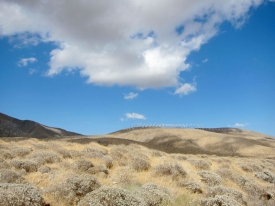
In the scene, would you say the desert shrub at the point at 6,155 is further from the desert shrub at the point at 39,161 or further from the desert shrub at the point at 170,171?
the desert shrub at the point at 170,171

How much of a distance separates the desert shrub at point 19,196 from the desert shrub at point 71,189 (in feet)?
2.28

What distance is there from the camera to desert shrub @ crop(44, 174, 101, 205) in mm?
7270

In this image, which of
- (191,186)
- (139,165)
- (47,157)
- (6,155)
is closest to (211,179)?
(191,186)

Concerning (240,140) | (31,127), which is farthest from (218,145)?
(31,127)

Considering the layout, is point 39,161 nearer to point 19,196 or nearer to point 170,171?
point 19,196

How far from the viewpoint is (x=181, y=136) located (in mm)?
78875

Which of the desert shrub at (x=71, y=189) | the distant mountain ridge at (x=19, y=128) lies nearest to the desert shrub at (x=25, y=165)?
the desert shrub at (x=71, y=189)

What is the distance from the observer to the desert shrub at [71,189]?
23.9ft

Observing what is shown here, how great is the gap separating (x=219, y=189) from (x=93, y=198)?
6243 millimetres

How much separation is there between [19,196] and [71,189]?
6.32 ft

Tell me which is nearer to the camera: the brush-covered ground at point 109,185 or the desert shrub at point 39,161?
the brush-covered ground at point 109,185

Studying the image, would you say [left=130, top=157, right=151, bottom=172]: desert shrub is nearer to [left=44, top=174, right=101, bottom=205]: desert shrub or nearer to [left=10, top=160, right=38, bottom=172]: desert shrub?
[left=44, top=174, right=101, bottom=205]: desert shrub

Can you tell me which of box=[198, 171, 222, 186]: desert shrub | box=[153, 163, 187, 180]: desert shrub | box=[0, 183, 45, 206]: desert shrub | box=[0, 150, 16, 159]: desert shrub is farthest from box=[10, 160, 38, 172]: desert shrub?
box=[198, 171, 222, 186]: desert shrub

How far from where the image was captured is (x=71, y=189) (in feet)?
24.9
